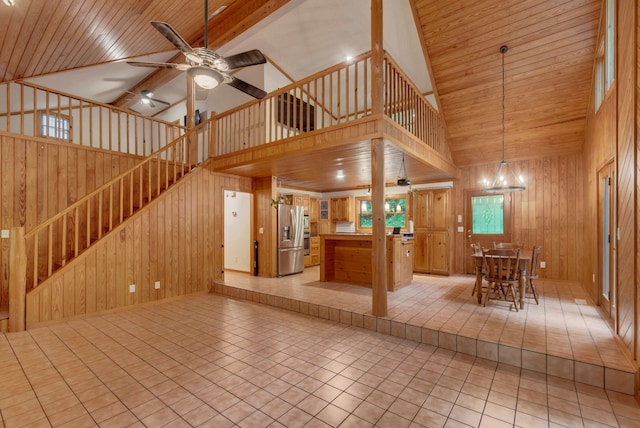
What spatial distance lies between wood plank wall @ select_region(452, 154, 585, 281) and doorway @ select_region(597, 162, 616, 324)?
1821 mm

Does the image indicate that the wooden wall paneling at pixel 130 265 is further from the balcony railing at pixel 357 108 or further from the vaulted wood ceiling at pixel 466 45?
the vaulted wood ceiling at pixel 466 45

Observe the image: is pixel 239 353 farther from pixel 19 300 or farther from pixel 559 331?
pixel 559 331

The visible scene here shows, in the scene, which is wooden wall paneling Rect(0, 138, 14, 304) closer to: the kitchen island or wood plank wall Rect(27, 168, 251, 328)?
wood plank wall Rect(27, 168, 251, 328)

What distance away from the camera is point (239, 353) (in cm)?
330

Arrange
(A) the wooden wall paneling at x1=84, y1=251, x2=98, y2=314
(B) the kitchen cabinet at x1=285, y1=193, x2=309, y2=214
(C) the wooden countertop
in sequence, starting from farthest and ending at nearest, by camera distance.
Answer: (B) the kitchen cabinet at x1=285, y1=193, x2=309, y2=214
(C) the wooden countertop
(A) the wooden wall paneling at x1=84, y1=251, x2=98, y2=314

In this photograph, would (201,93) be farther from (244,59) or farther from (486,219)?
(486,219)

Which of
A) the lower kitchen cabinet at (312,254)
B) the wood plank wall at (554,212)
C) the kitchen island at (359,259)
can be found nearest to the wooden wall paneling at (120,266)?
the kitchen island at (359,259)

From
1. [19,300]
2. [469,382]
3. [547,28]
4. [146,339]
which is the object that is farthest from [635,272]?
[19,300]

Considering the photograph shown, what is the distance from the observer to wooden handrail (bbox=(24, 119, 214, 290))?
13.9ft

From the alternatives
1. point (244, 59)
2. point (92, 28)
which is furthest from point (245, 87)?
point (92, 28)

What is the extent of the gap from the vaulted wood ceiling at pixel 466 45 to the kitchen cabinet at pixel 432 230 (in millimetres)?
1692

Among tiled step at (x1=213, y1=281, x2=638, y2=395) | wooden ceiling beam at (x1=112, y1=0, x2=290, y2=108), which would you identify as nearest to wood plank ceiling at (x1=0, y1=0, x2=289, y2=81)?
wooden ceiling beam at (x1=112, y1=0, x2=290, y2=108)

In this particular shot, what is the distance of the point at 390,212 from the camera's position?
855 centimetres

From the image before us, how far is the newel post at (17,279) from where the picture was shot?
378 cm
